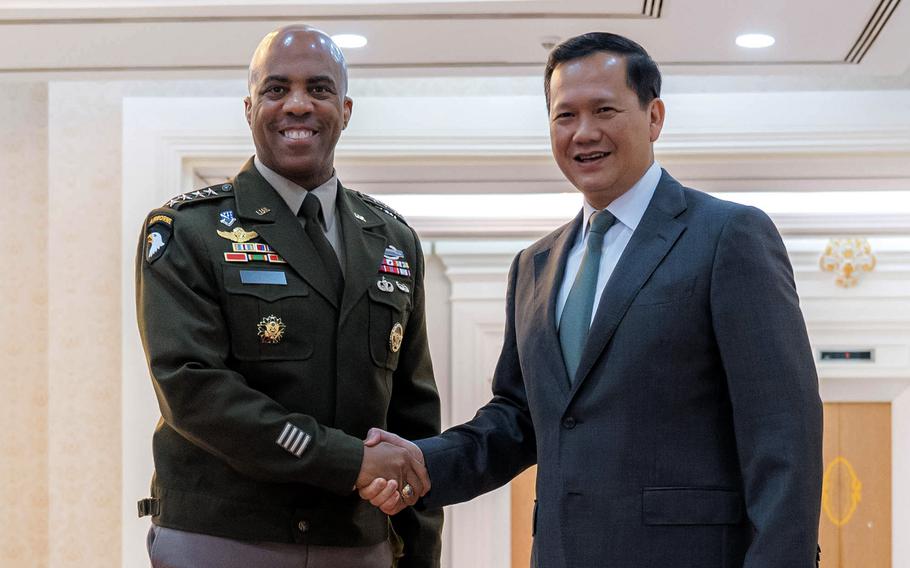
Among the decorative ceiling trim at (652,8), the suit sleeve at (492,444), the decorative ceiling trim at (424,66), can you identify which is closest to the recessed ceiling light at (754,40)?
the decorative ceiling trim at (424,66)

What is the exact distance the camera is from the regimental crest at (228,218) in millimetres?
2436

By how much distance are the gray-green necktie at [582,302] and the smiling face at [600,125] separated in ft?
0.23

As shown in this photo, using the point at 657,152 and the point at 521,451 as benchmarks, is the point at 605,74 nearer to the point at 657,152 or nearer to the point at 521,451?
the point at 521,451

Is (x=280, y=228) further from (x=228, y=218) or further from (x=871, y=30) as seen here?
(x=871, y=30)

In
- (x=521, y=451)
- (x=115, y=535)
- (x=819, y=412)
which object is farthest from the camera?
(x=115, y=535)

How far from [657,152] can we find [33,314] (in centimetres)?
253

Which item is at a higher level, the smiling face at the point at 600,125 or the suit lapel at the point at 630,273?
the smiling face at the point at 600,125

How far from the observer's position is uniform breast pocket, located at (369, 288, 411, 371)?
2484mm

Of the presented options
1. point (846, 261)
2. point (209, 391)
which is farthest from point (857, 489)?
point (209, 391)

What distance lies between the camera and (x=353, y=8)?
3.74 metres

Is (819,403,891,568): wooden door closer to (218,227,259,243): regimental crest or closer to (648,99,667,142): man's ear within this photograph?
(648,99,667,142): man's ear

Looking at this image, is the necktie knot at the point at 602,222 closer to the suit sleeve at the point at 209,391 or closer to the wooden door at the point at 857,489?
the suit sleeve at the point at 209,391

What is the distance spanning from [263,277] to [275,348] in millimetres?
140

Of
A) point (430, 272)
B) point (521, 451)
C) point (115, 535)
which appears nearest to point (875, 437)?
point (430, 272)
